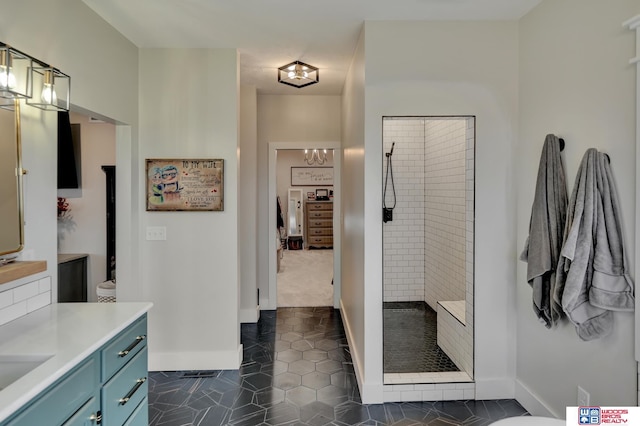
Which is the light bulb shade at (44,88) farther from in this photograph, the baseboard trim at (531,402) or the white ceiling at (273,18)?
the baseboard trim at (531,402)

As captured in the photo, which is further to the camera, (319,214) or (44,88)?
(319,214)

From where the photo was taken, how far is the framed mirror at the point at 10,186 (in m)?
1.73

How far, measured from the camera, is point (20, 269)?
5.54ft

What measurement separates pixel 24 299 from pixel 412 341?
3.10 meters

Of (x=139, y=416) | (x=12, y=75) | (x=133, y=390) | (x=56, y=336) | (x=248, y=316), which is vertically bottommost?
(x=248, y=316)

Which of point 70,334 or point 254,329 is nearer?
point 70,334

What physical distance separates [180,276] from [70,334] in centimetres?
161

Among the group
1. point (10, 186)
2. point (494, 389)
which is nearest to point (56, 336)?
point (10, 186)

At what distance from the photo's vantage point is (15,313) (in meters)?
1.75

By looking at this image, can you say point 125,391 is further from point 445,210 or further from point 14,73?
point 445,210

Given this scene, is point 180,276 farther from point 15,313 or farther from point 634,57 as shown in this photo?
point 634,57

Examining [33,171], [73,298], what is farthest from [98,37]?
[73,298]

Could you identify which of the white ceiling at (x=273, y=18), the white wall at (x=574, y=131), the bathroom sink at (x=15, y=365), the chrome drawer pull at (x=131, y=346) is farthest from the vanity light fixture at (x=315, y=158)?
the bathroom sink at (x=15, y=365)

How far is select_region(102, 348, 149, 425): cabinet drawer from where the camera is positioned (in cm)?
157
